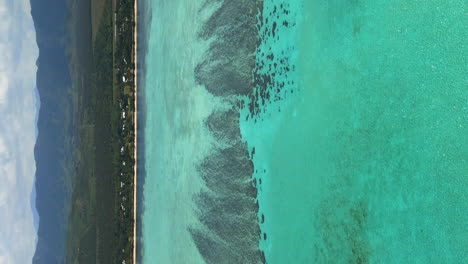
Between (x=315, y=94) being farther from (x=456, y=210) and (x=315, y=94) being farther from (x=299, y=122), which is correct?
(x=456, y=210)

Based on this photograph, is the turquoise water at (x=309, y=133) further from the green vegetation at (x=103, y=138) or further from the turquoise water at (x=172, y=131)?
the green vegetation at (x=103, y=138)

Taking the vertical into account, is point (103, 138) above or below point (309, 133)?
below

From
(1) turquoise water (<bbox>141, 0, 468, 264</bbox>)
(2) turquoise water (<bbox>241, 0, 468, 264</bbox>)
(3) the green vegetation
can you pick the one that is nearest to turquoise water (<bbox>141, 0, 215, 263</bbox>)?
(1) turquoise water (<bbox>141, 0, 468, 264</bbox>)

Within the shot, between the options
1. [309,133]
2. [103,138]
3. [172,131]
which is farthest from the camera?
[103,138]

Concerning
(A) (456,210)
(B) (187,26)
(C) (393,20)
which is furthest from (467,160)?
(B) (187,26)

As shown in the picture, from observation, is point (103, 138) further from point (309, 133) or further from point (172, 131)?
point (309, 133)

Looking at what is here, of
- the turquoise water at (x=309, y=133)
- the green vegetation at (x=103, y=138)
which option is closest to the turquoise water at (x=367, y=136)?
the turquoise water at (x=309, y=133)

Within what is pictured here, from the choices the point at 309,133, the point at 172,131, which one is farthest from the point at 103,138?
the point at 309,133

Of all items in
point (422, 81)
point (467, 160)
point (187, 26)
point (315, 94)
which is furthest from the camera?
point (187, 26)
